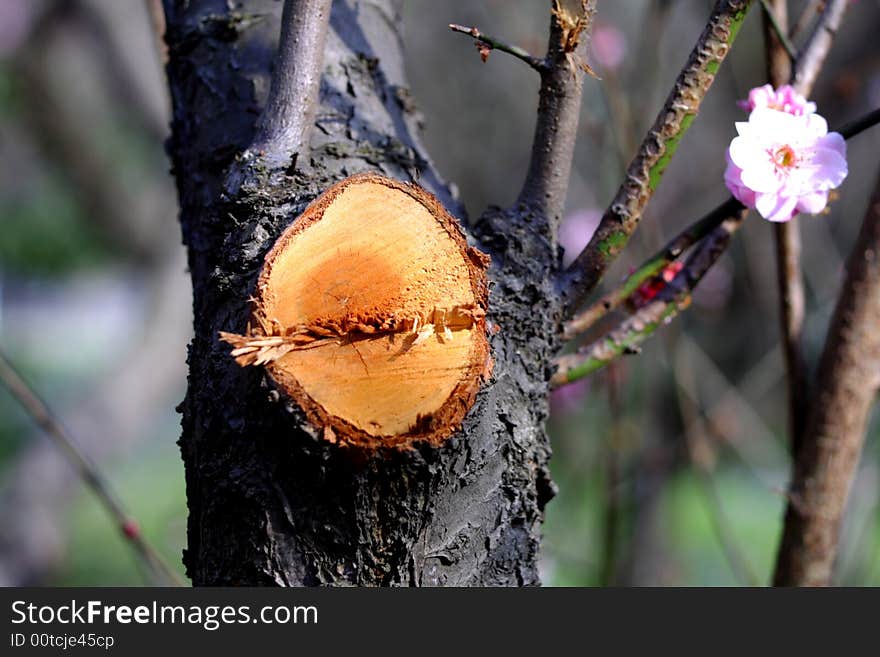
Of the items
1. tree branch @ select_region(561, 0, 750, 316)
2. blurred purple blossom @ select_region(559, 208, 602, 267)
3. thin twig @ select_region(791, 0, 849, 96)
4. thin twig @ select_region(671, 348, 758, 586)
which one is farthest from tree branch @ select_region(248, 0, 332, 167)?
blurred purple blossom @ select_region(559, 208, 602, 267)

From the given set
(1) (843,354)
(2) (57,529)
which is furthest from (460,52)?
(1) (843,354)

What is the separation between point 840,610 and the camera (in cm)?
99

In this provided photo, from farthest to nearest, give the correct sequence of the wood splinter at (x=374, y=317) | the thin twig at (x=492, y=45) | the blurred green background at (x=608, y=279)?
1. the blurred green background at (x=608, y=279)
2. the thin twig at (x=492, y=45)
3. the wood splinter at (x=374, y=317)

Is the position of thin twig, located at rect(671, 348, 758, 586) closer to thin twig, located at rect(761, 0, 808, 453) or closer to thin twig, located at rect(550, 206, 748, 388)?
thin twig, located at rect(761, 0, 808, 453)

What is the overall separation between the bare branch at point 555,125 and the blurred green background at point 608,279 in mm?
865

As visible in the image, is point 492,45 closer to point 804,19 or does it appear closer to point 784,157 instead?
point 784,157

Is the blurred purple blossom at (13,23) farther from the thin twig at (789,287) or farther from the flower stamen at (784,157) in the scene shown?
the flower stamen at (784,157)

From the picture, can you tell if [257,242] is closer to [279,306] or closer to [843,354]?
[279,306]

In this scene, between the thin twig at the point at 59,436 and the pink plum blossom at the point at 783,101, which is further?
the thin twig at the point at 59,436

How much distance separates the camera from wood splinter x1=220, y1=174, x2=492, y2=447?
67cm

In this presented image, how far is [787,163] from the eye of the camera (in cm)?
91

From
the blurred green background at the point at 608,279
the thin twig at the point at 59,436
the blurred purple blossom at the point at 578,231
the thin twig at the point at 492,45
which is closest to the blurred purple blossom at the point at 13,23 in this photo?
the blurred green background at the point at 608,279

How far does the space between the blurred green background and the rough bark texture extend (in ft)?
2.27

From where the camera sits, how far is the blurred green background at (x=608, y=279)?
2.17m
